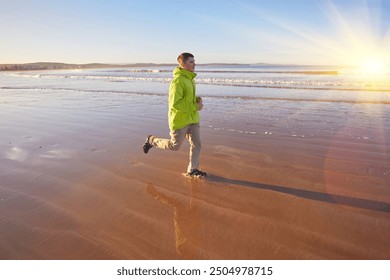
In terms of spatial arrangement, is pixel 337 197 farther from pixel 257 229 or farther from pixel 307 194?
pixel 257 229

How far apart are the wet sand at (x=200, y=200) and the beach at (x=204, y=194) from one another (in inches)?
0.6

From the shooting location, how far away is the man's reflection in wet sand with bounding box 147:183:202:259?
303cm

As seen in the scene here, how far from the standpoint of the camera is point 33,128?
27.5ft

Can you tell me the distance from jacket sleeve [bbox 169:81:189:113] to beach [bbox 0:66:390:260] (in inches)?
44.9

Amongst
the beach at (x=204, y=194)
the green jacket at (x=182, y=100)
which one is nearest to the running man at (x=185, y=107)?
the green jacket at (x=182, y=100)

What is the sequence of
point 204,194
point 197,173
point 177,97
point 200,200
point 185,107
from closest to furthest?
point 200,200 → point 204,194 → point 177,97 → point 185,107 → point 197,173

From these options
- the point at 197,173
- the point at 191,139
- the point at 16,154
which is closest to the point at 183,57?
the point at 191,139

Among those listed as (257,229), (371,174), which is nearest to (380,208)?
(371,174)

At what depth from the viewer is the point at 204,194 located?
4238 millimetres

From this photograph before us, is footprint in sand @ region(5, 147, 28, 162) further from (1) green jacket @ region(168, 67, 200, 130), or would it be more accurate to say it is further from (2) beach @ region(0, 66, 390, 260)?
(1) green jacket @ region(168, 67, 200, 130)

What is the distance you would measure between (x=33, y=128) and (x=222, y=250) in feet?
24.0

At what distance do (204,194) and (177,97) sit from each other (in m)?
1.46

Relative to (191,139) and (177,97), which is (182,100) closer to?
(177,97)

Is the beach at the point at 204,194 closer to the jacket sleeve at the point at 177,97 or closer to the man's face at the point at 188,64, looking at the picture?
the jacket sleeve at the point at 177,97
